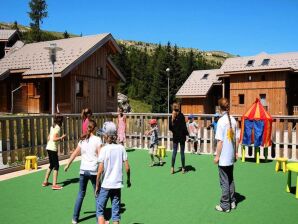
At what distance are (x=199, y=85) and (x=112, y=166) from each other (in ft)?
127

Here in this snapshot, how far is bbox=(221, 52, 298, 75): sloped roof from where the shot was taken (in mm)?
34688

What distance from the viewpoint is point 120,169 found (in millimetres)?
4969

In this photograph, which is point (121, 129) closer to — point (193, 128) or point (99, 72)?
point (193, 128)

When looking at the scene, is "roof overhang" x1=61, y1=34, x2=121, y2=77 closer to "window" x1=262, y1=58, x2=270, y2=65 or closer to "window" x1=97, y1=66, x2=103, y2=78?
"window" x1=97, y1=66, x2=103, y2=78

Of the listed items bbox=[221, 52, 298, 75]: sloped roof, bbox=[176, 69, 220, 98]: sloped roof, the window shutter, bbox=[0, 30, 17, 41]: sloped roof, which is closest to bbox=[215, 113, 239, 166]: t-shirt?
the window shutter

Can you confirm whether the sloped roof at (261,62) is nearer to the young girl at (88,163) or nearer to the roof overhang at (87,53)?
the roof overhang at (87,53)

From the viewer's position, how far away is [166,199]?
23.3 feet

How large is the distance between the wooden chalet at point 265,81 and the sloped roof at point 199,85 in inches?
102

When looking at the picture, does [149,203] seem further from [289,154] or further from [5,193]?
[289,154]

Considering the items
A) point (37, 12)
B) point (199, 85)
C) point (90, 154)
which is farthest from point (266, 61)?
point (37, 12)

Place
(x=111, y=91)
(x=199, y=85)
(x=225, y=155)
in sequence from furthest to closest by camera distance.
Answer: (x=199, y=85), (x=111, y=91), (x=225, y=155)

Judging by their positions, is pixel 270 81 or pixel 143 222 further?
pixel 270 81

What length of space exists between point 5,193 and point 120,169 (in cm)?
414

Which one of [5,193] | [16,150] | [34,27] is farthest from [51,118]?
[34,27]
